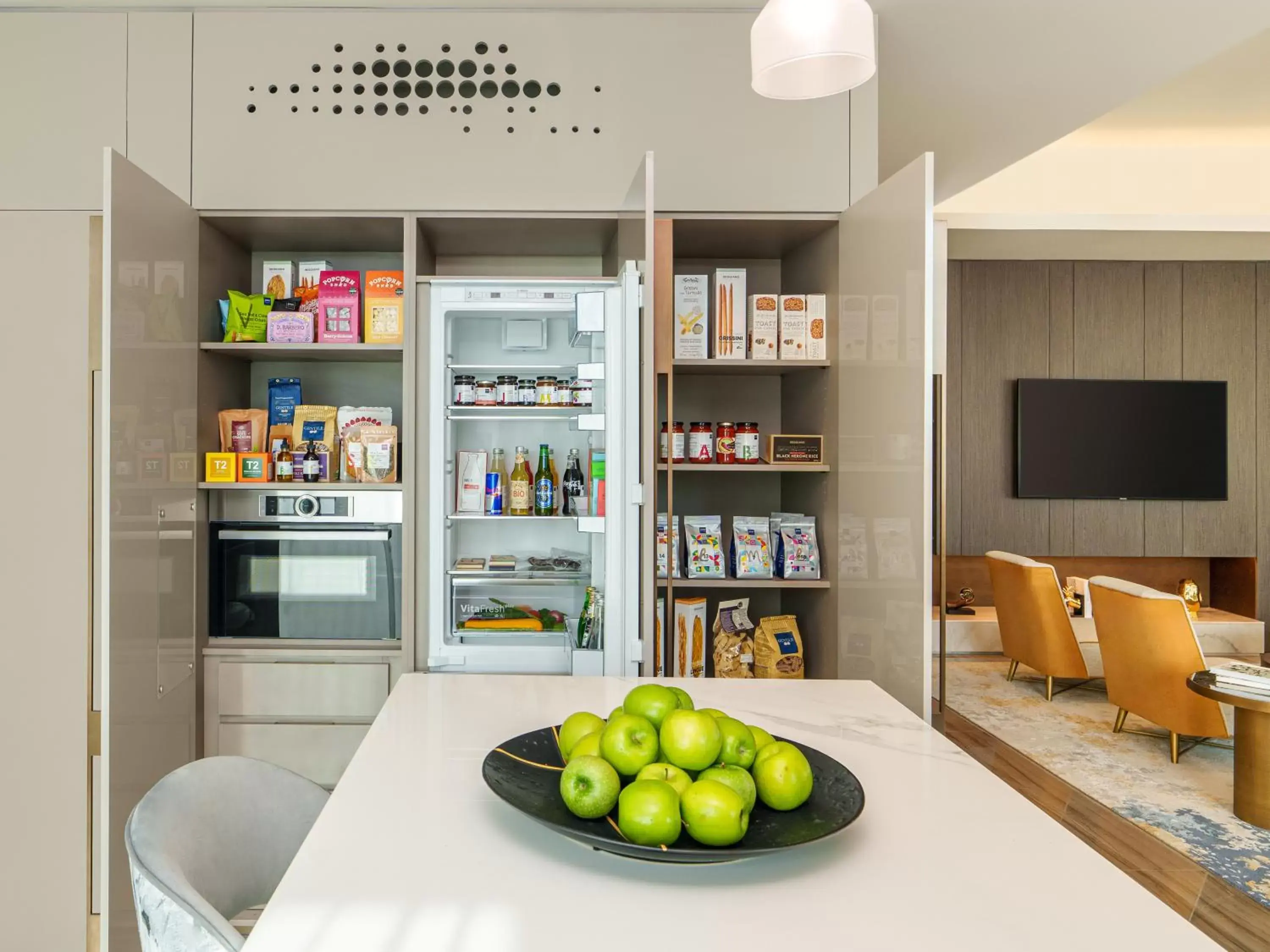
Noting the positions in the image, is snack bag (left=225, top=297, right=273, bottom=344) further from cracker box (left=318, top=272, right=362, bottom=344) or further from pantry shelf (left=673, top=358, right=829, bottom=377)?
pantry shelf (left=673, top=358, right=829, bottom=377)

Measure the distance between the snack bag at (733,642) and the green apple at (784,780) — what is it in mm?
1935

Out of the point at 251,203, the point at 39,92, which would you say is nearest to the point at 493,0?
the point at 251,203

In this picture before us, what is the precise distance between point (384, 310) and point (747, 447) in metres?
1.25

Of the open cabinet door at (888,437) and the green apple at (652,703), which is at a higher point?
the open cabinet door at (888,437)

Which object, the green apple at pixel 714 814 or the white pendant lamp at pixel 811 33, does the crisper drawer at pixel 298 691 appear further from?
the white pendant lamp at pixel 811 33

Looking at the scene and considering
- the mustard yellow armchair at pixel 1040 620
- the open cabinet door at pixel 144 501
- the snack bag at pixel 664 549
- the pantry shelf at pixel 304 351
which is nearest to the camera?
the open cabinet door at pixel 144 501

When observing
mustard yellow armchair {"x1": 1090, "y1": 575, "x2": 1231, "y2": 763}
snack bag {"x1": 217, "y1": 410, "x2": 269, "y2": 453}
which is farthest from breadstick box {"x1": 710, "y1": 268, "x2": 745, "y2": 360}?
mustard yellow armchair {"x1": 1090, "y1": 575, "x2": 1231, "y2": 763}

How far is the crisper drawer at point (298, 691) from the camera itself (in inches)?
103

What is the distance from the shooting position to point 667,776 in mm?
943

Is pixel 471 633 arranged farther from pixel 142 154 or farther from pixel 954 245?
pixel 954 245

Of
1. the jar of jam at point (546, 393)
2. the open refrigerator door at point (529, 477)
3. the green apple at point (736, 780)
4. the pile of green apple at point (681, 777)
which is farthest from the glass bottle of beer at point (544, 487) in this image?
the green apple at point (736, 780)

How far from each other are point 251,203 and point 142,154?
1.13 ft

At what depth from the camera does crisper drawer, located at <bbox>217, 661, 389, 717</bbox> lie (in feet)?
8.62

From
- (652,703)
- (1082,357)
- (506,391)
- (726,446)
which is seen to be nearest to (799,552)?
(726,446)
